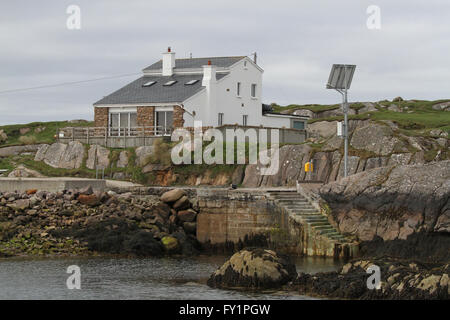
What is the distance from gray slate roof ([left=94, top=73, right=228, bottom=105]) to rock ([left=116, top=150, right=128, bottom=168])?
5632 mm

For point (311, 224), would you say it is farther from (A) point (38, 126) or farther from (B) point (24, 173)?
(A) point (38, 126)

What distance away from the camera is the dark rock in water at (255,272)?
79.5ft

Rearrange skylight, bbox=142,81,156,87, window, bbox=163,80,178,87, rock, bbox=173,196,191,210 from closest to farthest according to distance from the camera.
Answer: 1. rock, bbox=173,196,191,210
2. window, bbox=163,80,178,87
3. skylight, bbox=142,81,156,87

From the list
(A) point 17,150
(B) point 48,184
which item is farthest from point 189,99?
(B) point 48,184

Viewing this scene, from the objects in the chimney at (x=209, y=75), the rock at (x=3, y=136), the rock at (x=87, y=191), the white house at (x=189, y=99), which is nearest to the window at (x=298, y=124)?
the white house at (x=189, y=99)

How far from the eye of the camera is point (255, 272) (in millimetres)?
24312

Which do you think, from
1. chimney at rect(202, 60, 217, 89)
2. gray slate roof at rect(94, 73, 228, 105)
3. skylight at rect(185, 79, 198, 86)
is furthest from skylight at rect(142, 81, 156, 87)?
chimney at rect(202, 60, 217, 89)

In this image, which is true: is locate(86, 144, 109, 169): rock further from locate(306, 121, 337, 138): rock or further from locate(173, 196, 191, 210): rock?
locate(306, 121, 337, 138): rock

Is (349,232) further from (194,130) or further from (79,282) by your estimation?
(194,130)

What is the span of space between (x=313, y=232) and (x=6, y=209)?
12676 millimetres

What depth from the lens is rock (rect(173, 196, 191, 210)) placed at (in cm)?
3647

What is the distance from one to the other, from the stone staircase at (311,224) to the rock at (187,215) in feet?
11.9

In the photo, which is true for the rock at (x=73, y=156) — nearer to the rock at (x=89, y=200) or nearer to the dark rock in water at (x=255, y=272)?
the rock at (x=89, y=200)

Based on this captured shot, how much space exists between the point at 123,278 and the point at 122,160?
18.4 m
